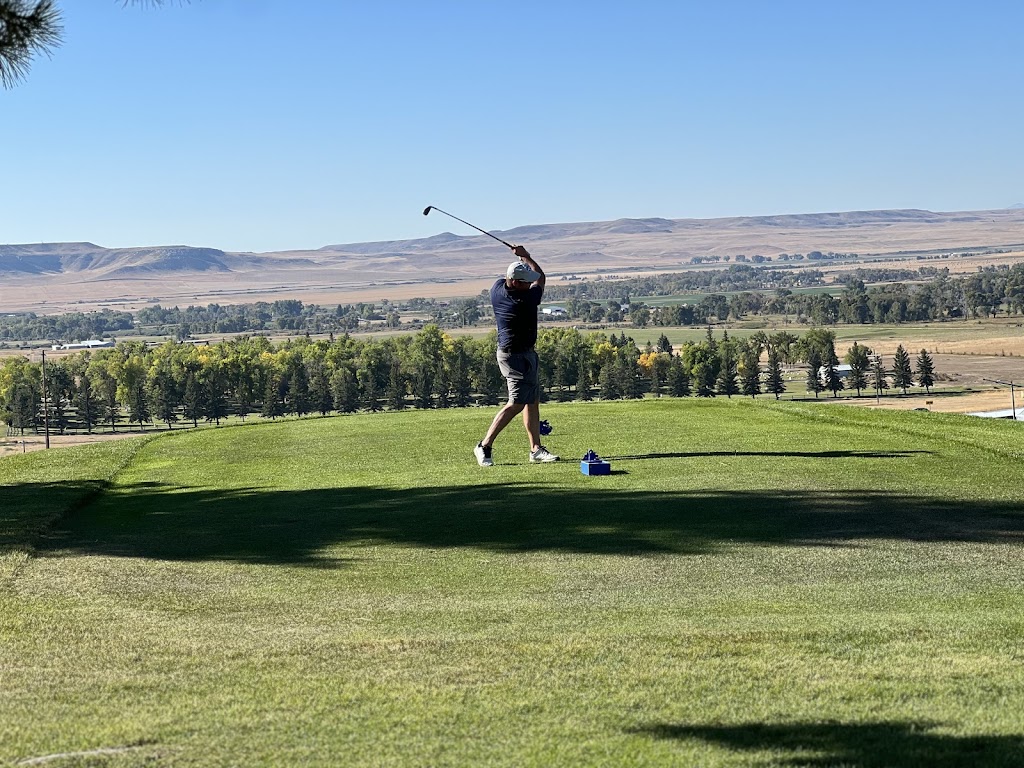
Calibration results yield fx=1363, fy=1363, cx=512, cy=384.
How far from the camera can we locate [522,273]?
16.8m

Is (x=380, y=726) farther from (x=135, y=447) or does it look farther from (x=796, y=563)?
(x=135, y=447)

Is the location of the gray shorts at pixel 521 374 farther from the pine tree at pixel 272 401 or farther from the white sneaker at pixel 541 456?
→ the pine tree at pixel 272 401

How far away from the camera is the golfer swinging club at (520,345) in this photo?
16.8 metres

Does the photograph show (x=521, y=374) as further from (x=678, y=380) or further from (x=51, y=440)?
(x=678, y=380)

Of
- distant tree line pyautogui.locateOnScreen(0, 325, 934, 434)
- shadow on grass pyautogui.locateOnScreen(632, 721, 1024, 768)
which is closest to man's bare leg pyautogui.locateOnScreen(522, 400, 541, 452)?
shadow on grass pyautogui.locateOnScreen(632, 721, 1024, 768)

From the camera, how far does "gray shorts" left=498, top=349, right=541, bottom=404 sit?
55.4ft

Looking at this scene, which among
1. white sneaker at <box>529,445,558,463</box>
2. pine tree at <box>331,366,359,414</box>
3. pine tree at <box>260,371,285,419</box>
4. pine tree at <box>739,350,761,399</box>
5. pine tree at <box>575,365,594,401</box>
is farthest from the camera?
pine tree at <box>739,350,761,399</box>

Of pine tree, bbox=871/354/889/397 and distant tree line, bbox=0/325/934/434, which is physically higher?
distant tree line, bbox=0/325/934/434

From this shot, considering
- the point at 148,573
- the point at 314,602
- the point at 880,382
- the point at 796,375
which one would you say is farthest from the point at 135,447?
the point at 796,375

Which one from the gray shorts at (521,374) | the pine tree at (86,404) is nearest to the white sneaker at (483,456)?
the gray shorts at (521,374)

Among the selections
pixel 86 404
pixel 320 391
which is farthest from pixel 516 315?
pixel 86 404

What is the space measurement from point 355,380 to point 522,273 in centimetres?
10692

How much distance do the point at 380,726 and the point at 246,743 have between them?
0.63 meters

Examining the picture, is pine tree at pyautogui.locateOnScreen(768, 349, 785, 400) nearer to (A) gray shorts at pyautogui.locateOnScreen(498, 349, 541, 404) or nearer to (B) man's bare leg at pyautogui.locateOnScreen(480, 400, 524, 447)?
(A) gray shorts at pyautogui.locateOnScreen(498, 349, 541, 404)
